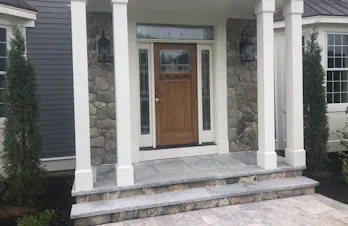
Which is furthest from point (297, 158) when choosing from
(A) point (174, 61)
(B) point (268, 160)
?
(A) point (174, 61)

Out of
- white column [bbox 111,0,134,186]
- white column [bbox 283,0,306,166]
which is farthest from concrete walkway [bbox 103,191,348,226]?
white column [bbox 283,0,306,166]

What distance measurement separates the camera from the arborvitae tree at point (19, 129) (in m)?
4.03

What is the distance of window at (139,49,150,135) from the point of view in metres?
4.90

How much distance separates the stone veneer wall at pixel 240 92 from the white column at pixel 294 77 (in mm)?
956

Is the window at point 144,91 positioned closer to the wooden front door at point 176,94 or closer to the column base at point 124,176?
the wooden front door at point 176,94

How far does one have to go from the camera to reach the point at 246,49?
5.21 metres

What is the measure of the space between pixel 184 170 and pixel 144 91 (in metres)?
1.49

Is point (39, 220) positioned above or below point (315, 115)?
below

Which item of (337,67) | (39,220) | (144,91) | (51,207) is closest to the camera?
(39,220)

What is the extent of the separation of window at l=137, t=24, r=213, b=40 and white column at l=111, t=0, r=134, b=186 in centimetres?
122

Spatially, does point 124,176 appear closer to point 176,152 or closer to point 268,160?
point 176,152

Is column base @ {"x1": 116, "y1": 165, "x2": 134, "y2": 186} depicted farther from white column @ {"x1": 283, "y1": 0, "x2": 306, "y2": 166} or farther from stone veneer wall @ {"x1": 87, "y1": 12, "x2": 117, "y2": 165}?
white column @ {"x1": 283, "y1": 0, "x2": 306, "y2": 166}

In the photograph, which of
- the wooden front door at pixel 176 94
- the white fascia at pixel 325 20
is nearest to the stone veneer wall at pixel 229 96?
the wooden front door at pixel 176 94

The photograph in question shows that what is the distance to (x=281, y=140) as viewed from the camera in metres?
6.44
